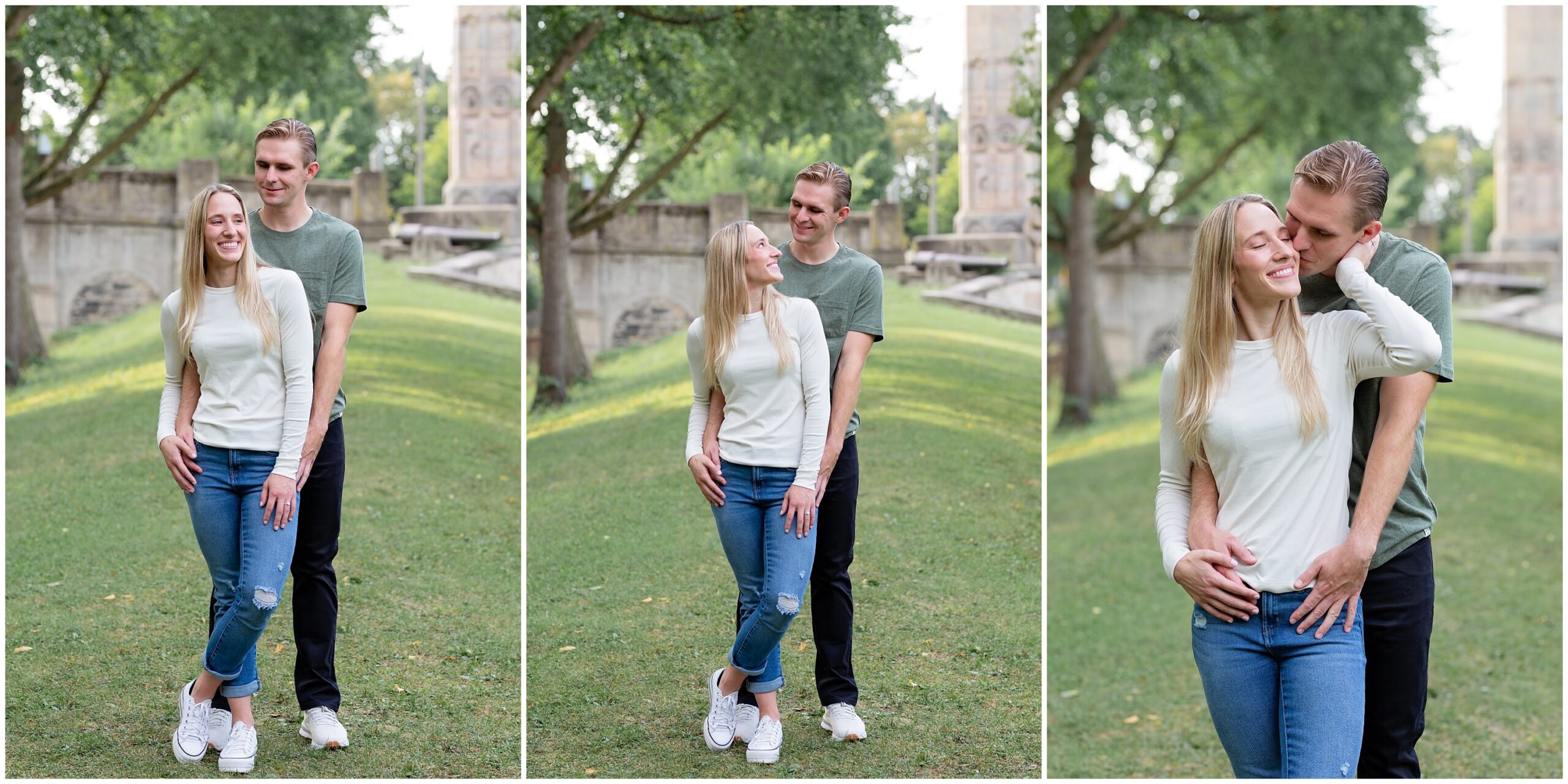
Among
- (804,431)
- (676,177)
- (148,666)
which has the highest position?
(676,177)

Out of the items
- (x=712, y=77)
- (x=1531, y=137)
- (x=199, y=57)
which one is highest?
(x=1531, y=137)

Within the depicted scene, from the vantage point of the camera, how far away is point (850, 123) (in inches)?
188

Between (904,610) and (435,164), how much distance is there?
92.2 inches

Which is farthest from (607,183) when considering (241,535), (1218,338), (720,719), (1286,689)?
(1286,689)

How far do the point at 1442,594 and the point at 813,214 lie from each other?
5.16m

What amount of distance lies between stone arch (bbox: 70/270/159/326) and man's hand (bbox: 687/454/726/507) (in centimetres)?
240

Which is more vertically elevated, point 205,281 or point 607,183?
point 607,183

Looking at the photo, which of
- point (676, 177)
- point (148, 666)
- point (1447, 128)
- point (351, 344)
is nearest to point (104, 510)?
point (148, 666)

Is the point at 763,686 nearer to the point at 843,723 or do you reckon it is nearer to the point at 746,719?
the point at 746,719

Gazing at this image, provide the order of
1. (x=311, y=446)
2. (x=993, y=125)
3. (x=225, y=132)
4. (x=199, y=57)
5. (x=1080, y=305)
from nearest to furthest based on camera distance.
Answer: (x=311, y=446) → (x=993, y=125) → (x=225, y=132) → (x=199, y=57) → (x=1080, y=305)

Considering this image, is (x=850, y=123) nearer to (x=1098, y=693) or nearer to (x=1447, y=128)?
(x=1098, y=693)

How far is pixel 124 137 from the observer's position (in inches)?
220

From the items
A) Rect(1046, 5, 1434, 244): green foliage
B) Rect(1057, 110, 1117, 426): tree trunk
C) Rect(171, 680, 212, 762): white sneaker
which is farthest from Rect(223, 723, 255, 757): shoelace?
Rect(1057, 110, 1117, 426): tree trunk

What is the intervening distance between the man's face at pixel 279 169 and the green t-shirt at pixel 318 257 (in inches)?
3.7
